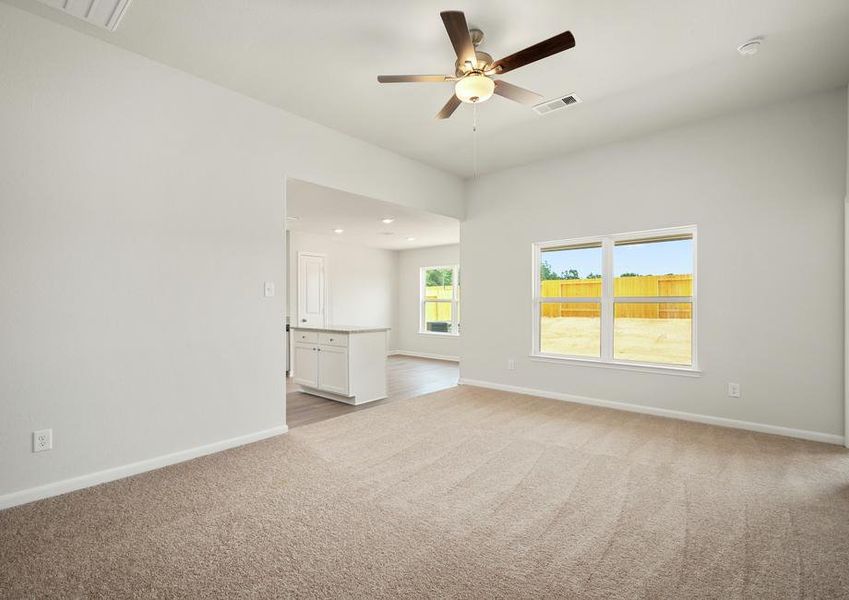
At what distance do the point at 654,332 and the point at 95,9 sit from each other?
5.04 metres

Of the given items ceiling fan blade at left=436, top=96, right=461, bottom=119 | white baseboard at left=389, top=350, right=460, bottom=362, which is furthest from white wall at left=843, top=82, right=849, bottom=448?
white baseboard at left=389, top=350, right=460, bottom=362

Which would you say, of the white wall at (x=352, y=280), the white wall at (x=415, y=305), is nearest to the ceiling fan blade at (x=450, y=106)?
the white wall at (x=352, y=280)

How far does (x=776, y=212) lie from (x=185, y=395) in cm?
502

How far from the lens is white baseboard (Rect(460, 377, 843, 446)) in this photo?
3.35 m

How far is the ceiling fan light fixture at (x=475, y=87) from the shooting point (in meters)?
2.51

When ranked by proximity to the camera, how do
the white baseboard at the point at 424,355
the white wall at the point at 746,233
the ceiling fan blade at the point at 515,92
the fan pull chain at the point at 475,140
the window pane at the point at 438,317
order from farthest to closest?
the window pane at the point at 438,317 → the white baseboard at the point at 424,355 → the fan pull chain at the point at 475,140 → the white wall at the point at 746,233 → the ceiling fan blade at the point at 515,92

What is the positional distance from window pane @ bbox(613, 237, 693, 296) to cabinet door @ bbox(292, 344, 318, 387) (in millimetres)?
3608

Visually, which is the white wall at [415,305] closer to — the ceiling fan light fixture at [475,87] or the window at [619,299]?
the window at [619,299]

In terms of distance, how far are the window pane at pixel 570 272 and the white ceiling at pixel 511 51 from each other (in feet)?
4.70

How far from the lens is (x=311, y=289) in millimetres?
7785

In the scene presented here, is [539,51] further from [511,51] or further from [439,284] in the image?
[439,284]

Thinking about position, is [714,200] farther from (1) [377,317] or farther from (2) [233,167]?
(1) [377,317]

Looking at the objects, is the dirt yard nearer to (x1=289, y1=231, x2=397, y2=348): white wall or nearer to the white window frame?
the white window frame

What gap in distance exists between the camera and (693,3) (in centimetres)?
235
